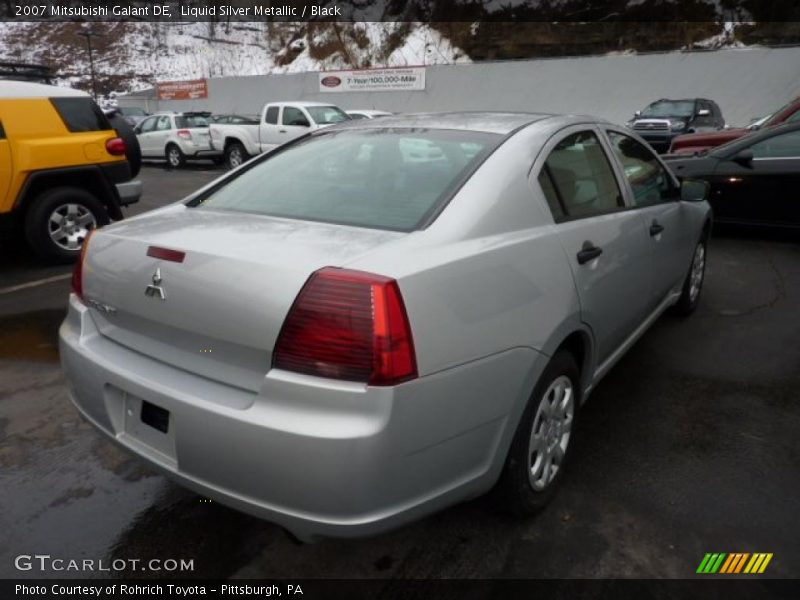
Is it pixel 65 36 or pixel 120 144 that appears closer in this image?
pixel 120 144

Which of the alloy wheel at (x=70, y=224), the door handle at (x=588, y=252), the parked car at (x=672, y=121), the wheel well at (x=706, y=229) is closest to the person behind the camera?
the door handle at (x=588, y=252)

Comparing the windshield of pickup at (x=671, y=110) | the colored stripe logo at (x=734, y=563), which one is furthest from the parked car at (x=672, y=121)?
the colored stripe logo at (x=734, y=563)

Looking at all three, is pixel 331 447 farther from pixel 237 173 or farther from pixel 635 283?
pixel 635 283

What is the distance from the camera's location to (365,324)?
5.64ft

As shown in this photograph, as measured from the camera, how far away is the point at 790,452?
2.94m

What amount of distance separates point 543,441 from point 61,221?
18.7ft

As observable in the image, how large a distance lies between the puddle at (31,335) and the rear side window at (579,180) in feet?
11.0

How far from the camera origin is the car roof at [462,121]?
8.92ft

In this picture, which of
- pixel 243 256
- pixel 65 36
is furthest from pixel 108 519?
pixel 65 36

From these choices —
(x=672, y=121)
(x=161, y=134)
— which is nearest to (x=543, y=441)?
(x=672, y=121)

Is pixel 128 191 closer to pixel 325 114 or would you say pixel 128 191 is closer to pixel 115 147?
pixel 115 147

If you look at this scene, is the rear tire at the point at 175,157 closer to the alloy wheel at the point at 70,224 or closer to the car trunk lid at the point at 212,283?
the alloy wheel at the point at 70,224

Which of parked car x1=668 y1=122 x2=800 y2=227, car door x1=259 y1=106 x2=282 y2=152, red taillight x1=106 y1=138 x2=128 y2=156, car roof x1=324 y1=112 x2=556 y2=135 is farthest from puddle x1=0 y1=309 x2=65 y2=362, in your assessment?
car door x1=259 y1=106 x2=282 y2=152

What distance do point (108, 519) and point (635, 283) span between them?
2627mm
